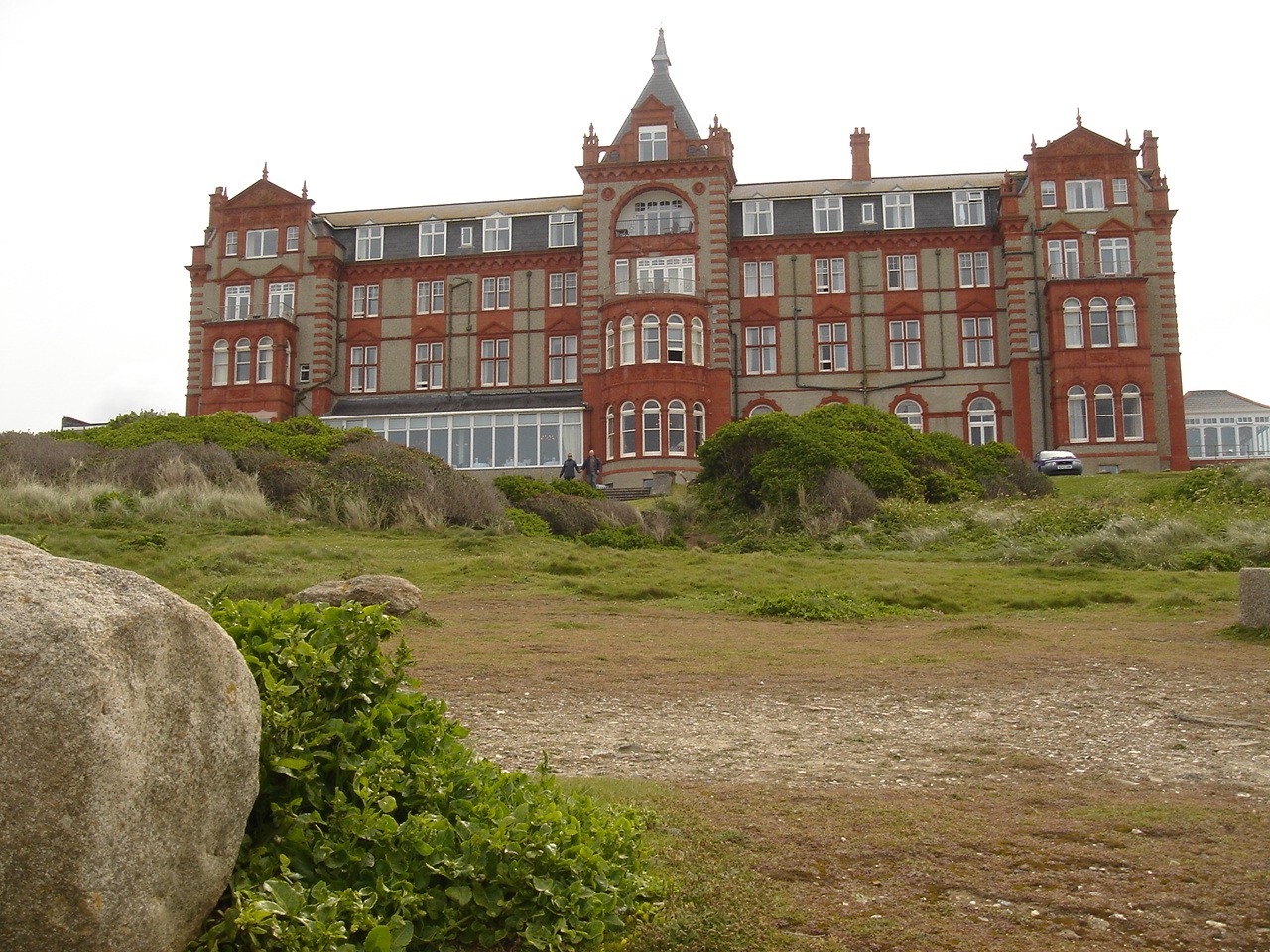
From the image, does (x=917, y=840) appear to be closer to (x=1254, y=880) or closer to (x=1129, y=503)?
(x=1254, y=880)

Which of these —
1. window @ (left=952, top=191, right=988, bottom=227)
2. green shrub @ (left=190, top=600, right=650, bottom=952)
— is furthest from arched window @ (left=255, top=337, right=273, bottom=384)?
green shrub @ (left=190, top=600, right=650, bottom=952)

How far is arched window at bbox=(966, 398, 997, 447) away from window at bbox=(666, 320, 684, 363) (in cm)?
1280

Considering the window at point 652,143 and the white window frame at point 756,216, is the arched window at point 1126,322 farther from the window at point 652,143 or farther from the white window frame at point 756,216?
the window at point 652,143

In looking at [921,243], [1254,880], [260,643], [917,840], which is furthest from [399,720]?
[921,243]

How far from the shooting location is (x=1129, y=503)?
27797mm

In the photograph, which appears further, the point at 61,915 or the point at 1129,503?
the point at 1129,503

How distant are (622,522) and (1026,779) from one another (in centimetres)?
2063

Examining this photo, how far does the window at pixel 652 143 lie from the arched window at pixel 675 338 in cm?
770

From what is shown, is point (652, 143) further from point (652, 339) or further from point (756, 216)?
point (652, 339)

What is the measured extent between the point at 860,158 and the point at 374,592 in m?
46.0

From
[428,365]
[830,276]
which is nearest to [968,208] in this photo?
[830,276]

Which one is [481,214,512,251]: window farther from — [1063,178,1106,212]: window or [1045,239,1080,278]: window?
[1063,178,1106,212]: window

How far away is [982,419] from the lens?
49.7 m

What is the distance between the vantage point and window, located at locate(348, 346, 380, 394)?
54.1 m
